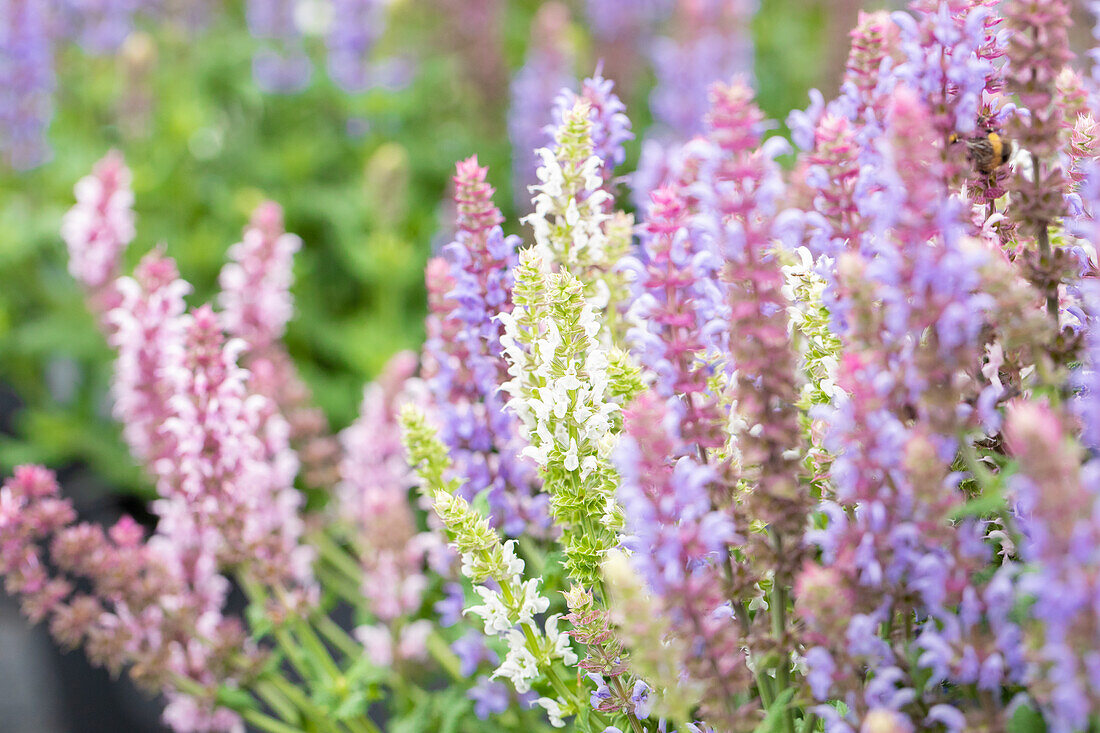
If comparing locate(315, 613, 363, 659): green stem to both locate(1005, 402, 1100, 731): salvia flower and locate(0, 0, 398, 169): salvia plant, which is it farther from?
locate(0, 0, 398, 169): salvia plant

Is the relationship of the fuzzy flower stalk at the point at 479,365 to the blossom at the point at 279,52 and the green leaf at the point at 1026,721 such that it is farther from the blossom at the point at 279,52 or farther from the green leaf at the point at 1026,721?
the blossom at the point at 279,52

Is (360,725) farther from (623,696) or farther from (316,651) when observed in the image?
(623,696)

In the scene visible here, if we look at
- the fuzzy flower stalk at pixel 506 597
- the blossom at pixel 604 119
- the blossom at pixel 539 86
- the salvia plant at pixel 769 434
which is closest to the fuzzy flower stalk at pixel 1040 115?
the salvia plant at pixel 769 434

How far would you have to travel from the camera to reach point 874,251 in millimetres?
1499

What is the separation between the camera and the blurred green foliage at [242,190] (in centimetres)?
466

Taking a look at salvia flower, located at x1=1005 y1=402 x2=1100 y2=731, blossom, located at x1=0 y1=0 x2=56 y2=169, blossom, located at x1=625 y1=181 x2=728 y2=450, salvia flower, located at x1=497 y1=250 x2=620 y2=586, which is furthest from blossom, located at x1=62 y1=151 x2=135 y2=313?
salvia flower, located at x1=1005 y1=402 x2=1100 y2=731

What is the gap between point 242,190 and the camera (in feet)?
16.9

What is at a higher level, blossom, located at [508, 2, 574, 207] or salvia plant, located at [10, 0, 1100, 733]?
blossom, located at [508, 2, 574, 207]

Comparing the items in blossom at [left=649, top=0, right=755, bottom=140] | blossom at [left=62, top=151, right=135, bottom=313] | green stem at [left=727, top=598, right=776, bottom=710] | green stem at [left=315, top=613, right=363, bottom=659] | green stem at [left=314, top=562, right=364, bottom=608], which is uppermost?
blossom at [left=649, top=0, right=755, bottom=140]

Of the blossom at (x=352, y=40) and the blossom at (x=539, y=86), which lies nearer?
the blossom at (x=539, y=86)

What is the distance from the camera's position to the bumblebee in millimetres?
1545

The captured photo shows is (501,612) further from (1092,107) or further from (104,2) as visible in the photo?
(104,2)

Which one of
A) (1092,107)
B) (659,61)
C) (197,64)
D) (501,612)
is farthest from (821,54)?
(501,612)

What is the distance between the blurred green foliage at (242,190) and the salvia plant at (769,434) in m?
2.22
